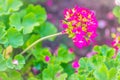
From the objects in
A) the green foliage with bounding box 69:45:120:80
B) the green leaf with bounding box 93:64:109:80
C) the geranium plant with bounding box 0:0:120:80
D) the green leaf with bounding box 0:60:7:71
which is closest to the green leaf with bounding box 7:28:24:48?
the geranium plant with bounding box 0:0:120:80

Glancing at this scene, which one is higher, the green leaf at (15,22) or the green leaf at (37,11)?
the green leaf at (37,11)

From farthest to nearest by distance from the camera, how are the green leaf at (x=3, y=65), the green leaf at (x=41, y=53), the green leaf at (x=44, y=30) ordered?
the green leaf at (x=44, y=30) → the green leaf at (x=41, y=53) → the green leaf at (x=3, y=65)

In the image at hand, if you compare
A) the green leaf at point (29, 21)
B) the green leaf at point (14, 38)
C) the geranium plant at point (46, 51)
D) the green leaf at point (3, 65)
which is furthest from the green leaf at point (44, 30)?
the green leaf at point (3, 65)

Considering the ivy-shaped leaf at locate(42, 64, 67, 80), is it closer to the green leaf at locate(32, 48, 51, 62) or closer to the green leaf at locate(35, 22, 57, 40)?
the green leaf at locate(32, 48, 51, 62)

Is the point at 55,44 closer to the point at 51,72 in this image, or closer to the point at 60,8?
the point at 60,8

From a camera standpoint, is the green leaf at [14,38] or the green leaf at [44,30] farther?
the green leaf at [44,30]

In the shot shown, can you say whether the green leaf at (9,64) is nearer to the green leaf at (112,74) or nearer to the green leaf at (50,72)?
the green leaf at (50,72)
